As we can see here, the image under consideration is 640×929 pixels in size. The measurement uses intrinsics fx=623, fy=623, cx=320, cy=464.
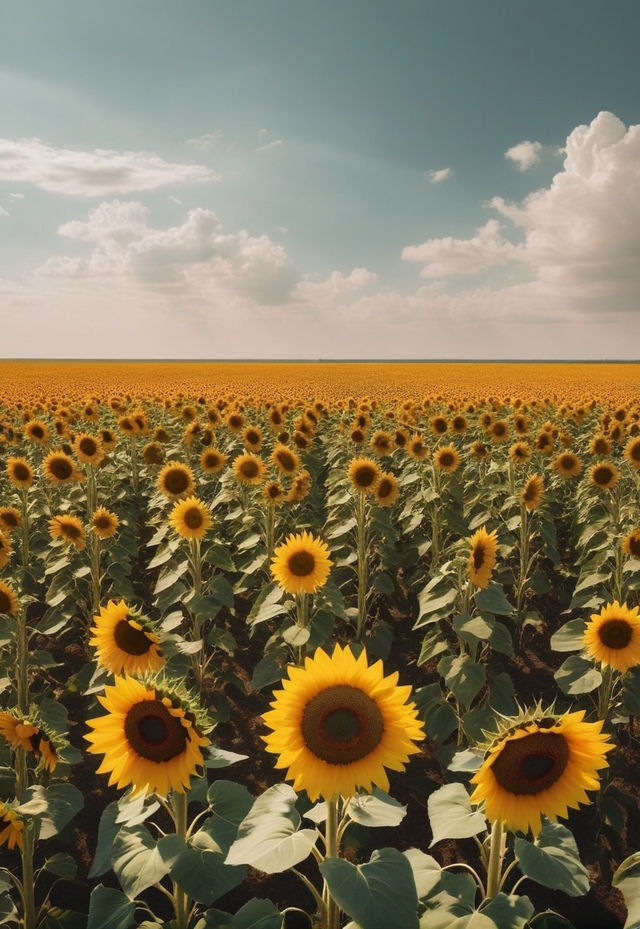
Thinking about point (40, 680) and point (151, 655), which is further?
point (40, 680)

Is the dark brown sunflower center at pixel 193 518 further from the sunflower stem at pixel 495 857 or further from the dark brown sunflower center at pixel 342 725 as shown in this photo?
the sunflower stem at pixel 495 857

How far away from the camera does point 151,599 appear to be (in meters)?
7.71

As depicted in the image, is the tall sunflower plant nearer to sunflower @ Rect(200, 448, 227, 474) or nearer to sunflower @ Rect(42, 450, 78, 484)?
sunflower @ Rect(200, 448, 227, 474)

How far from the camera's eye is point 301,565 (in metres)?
4.50

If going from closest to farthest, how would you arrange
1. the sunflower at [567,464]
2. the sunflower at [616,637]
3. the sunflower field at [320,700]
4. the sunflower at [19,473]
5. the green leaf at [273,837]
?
the green leaf at [273,837], the sunflower field at [320,700], the sunflower at [616,637], the sunflower at [19,473], the sunflower at [567,464]

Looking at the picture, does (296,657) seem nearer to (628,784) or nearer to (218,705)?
(218,705)

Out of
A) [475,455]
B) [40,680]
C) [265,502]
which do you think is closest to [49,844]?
[40,680]

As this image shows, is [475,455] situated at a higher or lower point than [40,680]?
higher

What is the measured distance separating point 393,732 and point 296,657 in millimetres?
3392

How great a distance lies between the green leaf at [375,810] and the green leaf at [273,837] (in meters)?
0.22

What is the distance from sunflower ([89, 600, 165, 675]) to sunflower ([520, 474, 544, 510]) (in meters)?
4.82

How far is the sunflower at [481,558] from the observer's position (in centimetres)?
433

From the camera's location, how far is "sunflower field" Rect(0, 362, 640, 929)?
7.02ft

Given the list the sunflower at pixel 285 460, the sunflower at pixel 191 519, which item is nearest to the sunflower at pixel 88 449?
the sunflower at pixel 285 460
